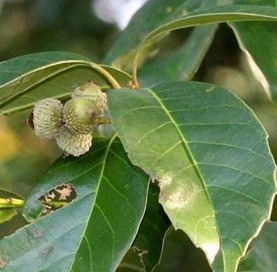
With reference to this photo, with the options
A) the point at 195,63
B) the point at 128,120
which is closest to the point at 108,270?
the point at 128,120

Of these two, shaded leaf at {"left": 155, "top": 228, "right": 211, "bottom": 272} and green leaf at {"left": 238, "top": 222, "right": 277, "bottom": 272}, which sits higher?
green leaf at {"left": 238, "top": 222, "right": 277, "bottom": 272}

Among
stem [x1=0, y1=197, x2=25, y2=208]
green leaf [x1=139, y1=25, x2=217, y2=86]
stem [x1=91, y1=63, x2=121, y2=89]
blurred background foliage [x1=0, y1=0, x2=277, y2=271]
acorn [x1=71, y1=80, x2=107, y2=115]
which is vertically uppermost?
acorn [x1=71, y1=80, x2=107, y2=115]

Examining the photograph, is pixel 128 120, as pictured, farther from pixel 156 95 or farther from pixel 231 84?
pixel 231 84

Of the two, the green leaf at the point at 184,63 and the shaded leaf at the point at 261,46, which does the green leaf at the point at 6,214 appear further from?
the green leaf at the point at 184,63

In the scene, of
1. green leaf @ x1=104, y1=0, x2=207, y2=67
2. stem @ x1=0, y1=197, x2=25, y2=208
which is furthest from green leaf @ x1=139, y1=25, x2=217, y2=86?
stem @ x1=0, y1=197, x2=25, y2=208

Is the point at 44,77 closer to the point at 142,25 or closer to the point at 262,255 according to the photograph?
the point at 262,255

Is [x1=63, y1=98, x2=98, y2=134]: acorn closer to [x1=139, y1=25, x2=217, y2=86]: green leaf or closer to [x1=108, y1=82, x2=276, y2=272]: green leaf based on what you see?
[x1=108, y1=82, x2=276, y2=272]: green leaf
